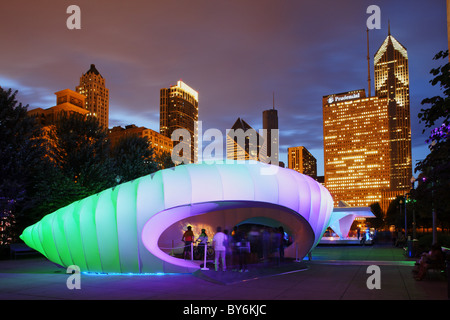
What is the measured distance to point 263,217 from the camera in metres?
21.0

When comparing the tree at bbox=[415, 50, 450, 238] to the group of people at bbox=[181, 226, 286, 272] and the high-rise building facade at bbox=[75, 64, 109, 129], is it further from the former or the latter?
the high-rise building facade at bbox=[75, 64, 109, 129]

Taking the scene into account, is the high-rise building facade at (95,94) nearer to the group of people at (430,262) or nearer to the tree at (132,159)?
the tree at (132,159)

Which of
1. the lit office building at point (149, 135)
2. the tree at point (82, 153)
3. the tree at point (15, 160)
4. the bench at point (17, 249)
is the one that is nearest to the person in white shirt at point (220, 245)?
the bench at point (17, 249)

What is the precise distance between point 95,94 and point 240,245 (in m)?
189

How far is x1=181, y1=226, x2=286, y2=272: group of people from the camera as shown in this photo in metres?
12.7

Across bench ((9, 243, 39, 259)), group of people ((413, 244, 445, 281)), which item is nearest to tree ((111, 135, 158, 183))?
bench ((9, 243, 39, 259))

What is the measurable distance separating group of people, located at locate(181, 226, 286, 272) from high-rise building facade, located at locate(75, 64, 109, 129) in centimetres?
17887

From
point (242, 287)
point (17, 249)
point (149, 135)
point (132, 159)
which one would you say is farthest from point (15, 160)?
point (149, 135)

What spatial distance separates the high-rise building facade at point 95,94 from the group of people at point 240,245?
587ft

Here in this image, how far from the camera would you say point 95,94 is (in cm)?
18875

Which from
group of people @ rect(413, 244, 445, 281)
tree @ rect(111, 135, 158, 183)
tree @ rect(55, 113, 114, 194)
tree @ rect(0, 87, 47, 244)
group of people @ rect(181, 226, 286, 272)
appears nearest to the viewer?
group of people @ rect(413, 244, 445, 281)

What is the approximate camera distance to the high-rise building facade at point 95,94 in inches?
7338

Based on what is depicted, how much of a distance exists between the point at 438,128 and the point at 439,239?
51.7 ft
